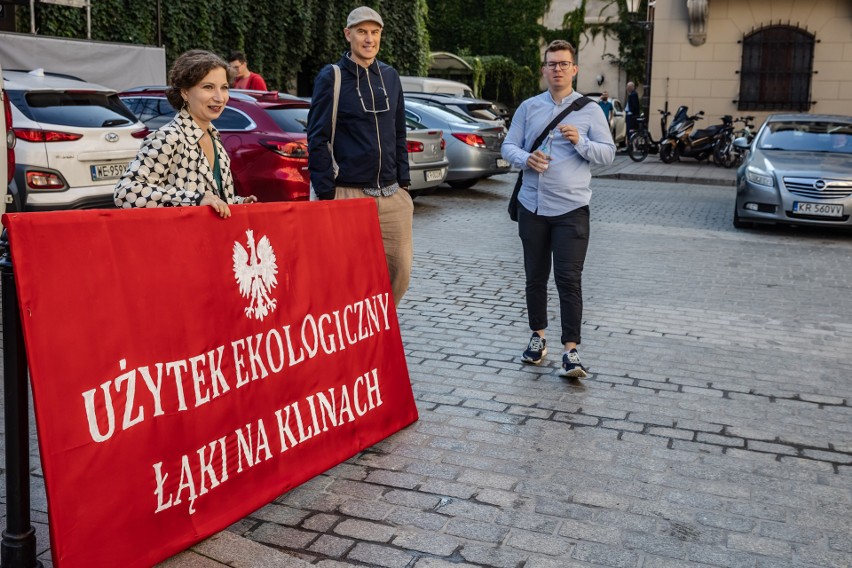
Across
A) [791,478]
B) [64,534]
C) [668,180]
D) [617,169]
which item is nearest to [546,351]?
[791,478]

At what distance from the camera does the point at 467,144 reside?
52.3 feet

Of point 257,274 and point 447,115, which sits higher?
point 447,115

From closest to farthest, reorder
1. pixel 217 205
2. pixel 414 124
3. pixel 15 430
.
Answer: pixel 15 430, pixel 217 205, pixel 414 124

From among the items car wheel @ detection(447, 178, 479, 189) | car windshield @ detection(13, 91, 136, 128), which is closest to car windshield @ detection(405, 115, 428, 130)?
car wheel @ detection(447, 178, 479, 189)

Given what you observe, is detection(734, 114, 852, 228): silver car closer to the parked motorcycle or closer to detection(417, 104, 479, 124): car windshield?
detection(417, 104, 479, 124): car windshield

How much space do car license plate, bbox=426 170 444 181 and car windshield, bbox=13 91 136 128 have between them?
5067 mm

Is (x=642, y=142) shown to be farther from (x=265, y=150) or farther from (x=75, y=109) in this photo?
(x=75, y=109)

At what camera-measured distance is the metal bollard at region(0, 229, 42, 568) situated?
9.77 feet

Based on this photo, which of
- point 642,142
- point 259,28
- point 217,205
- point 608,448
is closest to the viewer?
point 217,205

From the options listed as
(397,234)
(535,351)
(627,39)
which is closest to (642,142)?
(627,39)

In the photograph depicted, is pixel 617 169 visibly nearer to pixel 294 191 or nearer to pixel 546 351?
pixel 294 191

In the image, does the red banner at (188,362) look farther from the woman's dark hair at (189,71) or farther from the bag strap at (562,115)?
the bag strap at (562,115)

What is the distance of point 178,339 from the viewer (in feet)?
11.2

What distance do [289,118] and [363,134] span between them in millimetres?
5801
